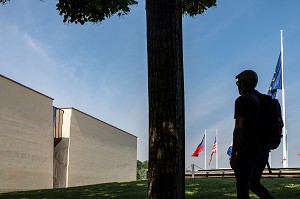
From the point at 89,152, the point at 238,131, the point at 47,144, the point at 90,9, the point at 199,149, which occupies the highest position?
the point at 90,9

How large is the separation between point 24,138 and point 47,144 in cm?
275

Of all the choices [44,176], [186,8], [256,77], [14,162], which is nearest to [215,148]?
[44,176]

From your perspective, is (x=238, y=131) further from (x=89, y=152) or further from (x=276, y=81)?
(x=89, y=152)

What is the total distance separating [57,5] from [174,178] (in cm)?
683

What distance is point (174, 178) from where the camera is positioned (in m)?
4.51

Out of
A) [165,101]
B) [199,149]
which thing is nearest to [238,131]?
[165,101]

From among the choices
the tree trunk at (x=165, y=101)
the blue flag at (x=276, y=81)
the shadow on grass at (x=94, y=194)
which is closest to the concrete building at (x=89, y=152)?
the blue flag at (x=276, y=81)

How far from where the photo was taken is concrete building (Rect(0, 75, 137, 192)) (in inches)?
834

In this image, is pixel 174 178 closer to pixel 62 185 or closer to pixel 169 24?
pixel 169 24

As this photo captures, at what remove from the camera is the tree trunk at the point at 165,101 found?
4.52 meters

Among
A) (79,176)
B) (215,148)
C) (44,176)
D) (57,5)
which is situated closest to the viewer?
(57,5)

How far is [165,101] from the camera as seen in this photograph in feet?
15.2

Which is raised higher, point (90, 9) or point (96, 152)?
point (90, 9)

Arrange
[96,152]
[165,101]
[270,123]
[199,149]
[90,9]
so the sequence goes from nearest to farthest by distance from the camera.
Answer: [270,123]
[165,101]
[90,9]
[96,152]
[199,149]
